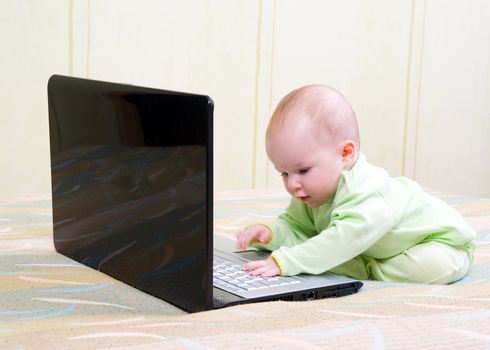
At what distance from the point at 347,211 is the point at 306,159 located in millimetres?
102

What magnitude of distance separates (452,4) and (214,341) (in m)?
3.09

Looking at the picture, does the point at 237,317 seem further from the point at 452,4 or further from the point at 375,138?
the point at 452,4

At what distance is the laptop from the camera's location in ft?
3.14

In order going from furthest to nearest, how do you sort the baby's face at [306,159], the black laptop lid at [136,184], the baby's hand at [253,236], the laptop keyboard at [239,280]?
the baby's hand at [253,236]
the baby's face at [306,159]
the laptop keyboard at [239,280]
the black laptop lid at [136,184]

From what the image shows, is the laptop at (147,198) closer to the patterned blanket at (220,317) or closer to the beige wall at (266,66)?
the patterned blanket at (220,317)

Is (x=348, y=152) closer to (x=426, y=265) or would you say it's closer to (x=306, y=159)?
(x=306, y=159)

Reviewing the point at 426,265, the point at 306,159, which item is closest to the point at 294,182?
the point at 306,159

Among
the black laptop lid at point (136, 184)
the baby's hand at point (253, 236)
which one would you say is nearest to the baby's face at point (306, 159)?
the baby's hand at point (253, 236)

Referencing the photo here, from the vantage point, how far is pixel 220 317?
94 cm

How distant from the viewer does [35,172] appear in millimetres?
2752

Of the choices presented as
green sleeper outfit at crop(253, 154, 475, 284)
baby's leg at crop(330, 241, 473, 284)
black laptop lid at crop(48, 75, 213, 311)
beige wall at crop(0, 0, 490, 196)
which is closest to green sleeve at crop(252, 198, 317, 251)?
green sleeper outfit at crop(253, 154, 475, 284)

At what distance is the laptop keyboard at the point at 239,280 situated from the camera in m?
1.08

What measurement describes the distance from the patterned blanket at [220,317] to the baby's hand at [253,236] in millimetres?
213

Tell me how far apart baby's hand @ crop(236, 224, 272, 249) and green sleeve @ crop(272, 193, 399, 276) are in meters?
0.17
